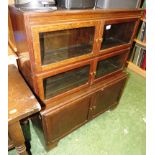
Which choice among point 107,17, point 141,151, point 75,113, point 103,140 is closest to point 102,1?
point 107,17

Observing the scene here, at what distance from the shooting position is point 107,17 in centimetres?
96

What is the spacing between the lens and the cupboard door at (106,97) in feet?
4.47

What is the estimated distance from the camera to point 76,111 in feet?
4.08

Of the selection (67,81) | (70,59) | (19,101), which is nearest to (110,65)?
(67,81)

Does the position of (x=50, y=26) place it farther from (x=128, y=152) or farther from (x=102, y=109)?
(x=128, y=152)

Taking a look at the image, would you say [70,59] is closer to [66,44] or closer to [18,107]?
[66,44]

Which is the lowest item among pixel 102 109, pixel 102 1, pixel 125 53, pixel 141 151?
pixel 141 151

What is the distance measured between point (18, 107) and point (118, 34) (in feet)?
3.40

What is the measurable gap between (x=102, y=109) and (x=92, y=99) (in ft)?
1.04

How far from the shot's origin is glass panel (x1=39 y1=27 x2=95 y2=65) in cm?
93

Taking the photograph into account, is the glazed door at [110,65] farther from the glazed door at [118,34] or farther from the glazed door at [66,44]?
the glazed door at [66,44]

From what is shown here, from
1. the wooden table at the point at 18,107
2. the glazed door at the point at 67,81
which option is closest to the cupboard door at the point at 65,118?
the glazed door at the point at 67,81

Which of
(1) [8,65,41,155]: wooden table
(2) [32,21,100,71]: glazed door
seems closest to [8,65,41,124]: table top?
(1) [8,65,41,155]: wooden table

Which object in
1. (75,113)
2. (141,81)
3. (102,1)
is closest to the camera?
(102,1)
